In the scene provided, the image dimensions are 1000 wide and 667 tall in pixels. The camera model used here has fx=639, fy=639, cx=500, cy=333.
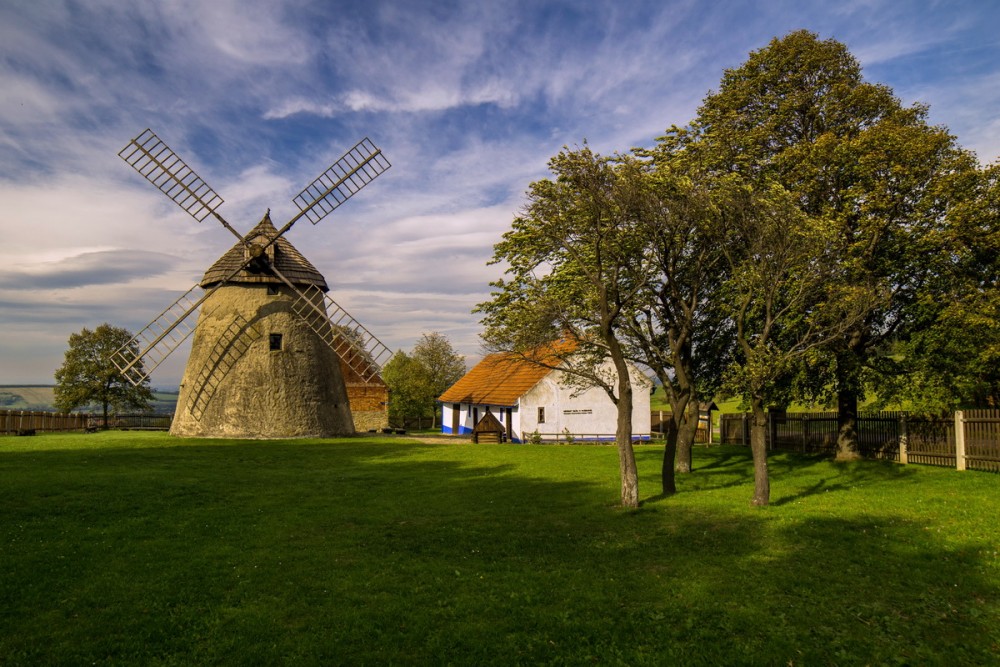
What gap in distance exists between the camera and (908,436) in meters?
24.0

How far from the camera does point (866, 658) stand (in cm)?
713

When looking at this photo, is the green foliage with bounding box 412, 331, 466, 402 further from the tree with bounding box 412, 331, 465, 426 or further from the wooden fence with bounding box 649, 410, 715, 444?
the wooden fence with bounding box 649, 410, 715, 444

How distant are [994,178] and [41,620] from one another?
86.8ft

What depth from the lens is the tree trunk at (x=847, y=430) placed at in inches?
987

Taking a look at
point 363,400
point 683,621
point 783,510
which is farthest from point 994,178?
point 363,400

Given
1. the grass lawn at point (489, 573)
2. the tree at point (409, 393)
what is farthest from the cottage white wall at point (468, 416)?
the grass lawn at point (489, 573)

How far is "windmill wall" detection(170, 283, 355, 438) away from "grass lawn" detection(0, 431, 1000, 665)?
50.9ft

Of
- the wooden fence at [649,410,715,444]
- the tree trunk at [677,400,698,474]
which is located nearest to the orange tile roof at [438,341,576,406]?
the wooden fence at [649,410,715,444]

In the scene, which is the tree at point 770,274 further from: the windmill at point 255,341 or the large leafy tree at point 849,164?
the windmill at point 255,341

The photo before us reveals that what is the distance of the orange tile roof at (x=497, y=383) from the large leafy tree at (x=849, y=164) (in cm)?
1535

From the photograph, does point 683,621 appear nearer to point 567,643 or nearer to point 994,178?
point 567,643

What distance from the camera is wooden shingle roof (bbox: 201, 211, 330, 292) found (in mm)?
35719

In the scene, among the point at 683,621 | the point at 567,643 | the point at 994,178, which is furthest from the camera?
the point at 994,178

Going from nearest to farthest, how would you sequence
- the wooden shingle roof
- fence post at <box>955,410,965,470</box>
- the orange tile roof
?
fence post at <box>955,410,965,470</box> → the wooden shingle roof → the orange tile roof
